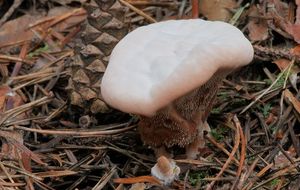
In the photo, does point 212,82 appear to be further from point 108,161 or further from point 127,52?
point 108,161

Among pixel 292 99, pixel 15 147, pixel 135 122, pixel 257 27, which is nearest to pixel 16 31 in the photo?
pixel 15 147

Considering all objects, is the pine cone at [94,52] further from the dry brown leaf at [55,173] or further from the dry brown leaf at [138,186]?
the dry brown leaf at [138,186]

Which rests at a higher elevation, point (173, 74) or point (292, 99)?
point (173, 74)

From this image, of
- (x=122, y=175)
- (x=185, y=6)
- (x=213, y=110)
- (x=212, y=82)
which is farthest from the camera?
(x=185, y=6)

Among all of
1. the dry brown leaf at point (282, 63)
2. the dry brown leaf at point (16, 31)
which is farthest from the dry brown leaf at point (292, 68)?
the dry brown leaf at point (16, 31)

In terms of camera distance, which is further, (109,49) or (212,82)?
(109,49)

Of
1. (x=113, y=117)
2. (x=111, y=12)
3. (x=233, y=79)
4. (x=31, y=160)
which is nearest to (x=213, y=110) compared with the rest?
(x=233, y=79)

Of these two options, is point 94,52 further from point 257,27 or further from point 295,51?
point 295,51
